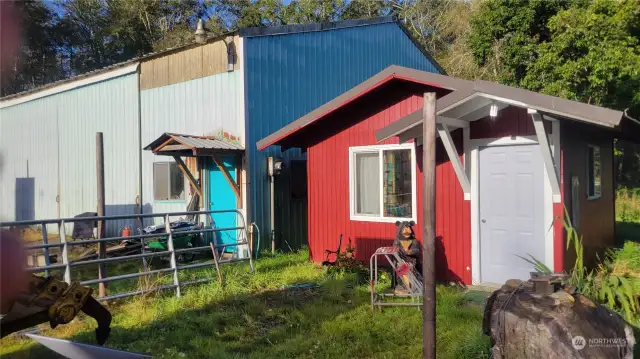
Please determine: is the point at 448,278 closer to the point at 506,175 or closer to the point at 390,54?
the point at 506,175

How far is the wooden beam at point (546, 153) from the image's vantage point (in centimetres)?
654

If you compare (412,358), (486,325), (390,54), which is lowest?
(412,358)

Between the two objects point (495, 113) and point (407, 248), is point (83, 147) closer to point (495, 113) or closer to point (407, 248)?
point (407, 248)

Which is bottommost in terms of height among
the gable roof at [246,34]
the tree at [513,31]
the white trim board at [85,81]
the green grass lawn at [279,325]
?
the green grass lawn at [279,325]

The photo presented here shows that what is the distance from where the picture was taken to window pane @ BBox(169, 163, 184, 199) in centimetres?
1272

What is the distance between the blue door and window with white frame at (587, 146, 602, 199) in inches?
274

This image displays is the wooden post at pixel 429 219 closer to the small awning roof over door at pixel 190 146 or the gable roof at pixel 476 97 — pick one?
the gable roof at pixel 476 97

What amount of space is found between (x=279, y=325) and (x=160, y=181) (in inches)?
320

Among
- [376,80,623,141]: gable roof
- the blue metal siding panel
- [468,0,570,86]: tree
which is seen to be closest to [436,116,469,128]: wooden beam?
[376,80,623,141]: gable roof

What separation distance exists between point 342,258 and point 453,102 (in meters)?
3.57

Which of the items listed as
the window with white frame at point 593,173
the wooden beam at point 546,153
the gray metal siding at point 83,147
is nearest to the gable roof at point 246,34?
the gray metal siding at point 83,147

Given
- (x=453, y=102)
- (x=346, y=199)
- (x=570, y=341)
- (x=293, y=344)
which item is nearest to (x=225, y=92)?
(x=346, y=199)

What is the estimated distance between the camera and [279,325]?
20.5ft

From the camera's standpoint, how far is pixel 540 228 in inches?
283
